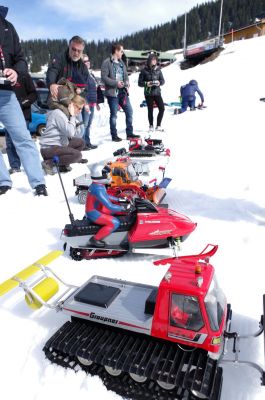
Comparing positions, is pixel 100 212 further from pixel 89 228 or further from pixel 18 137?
pixel 18 137

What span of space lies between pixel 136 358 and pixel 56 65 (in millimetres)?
6822

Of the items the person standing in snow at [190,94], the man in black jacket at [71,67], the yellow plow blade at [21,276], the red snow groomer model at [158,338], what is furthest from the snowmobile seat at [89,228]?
the person standing in snow at [190,94]

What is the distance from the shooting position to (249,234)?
4.46 meters

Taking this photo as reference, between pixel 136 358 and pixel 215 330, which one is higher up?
pixel 215 330

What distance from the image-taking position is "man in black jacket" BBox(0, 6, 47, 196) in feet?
16.8

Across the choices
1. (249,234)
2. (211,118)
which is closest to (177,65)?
(211,118)

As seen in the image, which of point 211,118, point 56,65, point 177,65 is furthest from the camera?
point 177,65

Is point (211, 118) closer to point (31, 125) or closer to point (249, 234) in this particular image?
point (31, 125)

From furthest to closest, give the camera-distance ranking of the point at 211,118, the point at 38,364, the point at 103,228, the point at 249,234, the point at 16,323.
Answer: the point at 211,118
the point at 249,234
the point at 103,228
the point at 16,323
the point at 38,364

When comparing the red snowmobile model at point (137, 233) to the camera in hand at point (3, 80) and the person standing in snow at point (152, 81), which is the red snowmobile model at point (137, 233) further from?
the person standing in snow at point (152, 81)

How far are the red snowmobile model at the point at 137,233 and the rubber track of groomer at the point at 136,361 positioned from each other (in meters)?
1.41

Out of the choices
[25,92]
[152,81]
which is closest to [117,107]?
[152,81]

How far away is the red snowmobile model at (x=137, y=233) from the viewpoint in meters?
3.97

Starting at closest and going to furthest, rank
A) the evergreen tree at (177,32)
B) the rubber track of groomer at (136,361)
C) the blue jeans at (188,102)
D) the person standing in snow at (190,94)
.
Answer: the rubber track of groomer at (136,361) → the person standing in snow at (190,94) → the blue jeans at (188,102) → the evergreen tree at (177,32)
